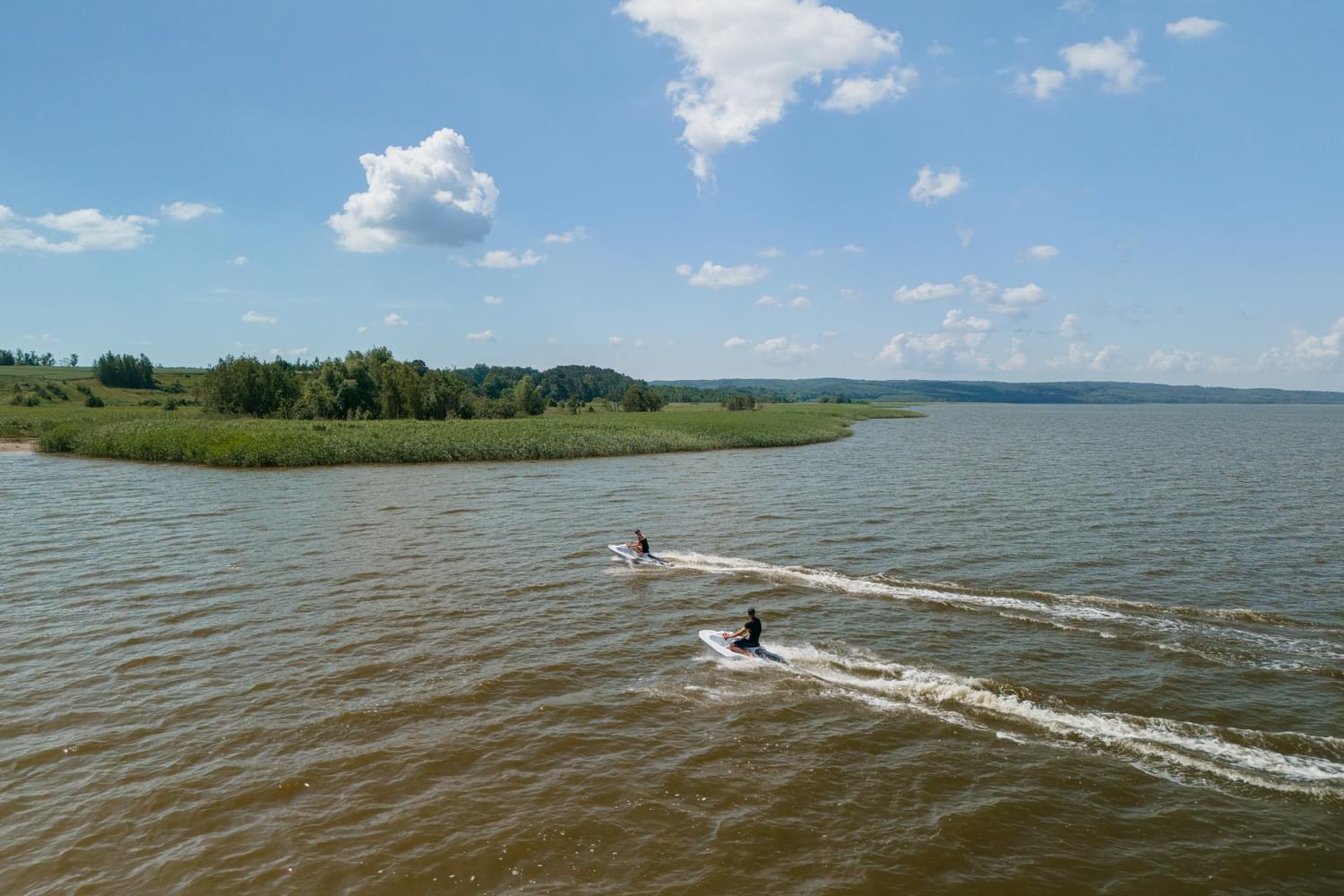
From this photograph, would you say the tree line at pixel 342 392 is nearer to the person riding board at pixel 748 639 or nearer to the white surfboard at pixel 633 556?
the white surfboard at pixel 633 556

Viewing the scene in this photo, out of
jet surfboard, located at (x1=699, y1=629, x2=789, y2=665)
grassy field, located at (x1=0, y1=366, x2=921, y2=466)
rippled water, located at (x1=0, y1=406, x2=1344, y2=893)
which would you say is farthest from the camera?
grassy field, located at (x1=0, y1=366, x2=921, y2=466)

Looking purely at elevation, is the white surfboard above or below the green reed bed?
below

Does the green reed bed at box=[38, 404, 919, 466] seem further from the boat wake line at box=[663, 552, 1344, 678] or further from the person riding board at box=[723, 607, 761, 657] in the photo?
the person riding board at box=[723, 607, 761, 657]

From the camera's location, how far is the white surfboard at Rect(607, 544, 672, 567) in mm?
32500

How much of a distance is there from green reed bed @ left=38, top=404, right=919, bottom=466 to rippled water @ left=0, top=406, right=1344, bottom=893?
1290 inches

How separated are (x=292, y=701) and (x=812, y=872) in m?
13.5

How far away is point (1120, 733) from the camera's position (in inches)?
657

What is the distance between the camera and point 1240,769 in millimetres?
15164

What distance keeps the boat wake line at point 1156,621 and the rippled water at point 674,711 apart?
15cm

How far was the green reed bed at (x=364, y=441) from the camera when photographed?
70.2 meters

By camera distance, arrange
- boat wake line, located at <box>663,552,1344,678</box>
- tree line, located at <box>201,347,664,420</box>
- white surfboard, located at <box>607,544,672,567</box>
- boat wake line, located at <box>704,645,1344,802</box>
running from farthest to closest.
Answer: tree line, located at <box>201,347,664,420</box> → white surfboard, located at <box>607,544,672,567</box> → boat wake line, located at <box>663,552,1344,678</box> → boat wake line, located at <box>704,645,1344,802</box>

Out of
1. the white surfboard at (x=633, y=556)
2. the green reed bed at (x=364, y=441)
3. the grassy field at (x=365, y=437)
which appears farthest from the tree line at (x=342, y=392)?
the white surfboard at (x=633, y=556)

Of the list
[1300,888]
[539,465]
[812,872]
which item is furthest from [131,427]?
[1300,888]

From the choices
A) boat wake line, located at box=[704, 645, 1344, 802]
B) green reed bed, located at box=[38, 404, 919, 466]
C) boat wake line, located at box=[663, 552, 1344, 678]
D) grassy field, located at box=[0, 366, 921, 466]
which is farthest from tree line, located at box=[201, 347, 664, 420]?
boat wake line, located at box=[704, 645, 1344, 802]
